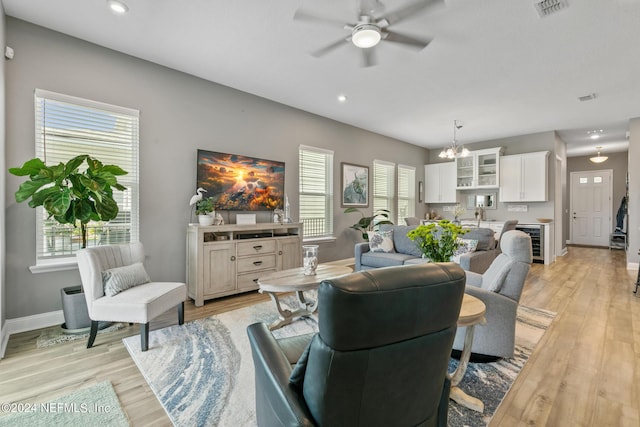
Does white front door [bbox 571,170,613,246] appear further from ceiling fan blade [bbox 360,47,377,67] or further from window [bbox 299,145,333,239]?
ceiling fan blade [bbox 360,47,377,67]

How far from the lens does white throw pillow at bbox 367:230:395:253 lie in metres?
4.55

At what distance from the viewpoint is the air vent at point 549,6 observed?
2.35 metres

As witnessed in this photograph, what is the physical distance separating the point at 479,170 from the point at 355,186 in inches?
130

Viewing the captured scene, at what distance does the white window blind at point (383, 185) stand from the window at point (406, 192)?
1.14ft

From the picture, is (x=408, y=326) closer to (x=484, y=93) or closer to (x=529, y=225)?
(x=484, y=93)

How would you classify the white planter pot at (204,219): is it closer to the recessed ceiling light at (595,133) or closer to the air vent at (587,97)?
the air vent at (587,97)

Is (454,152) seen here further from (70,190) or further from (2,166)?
(2,166)

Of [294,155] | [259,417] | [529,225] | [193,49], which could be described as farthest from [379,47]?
[529,225]

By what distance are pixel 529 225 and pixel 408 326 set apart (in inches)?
269

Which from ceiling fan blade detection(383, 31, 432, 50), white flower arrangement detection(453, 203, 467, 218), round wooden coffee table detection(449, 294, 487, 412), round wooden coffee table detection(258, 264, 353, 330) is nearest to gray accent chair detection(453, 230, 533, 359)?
round wooden coffee table detection(449, 294, 487, 412)

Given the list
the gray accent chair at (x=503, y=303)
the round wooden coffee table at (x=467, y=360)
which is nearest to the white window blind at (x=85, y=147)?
the round wooden coffee table at (x=467, y=360)

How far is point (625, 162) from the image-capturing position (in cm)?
843

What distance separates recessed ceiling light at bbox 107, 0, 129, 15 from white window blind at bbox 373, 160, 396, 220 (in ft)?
16.4

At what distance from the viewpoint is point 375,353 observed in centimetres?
89
